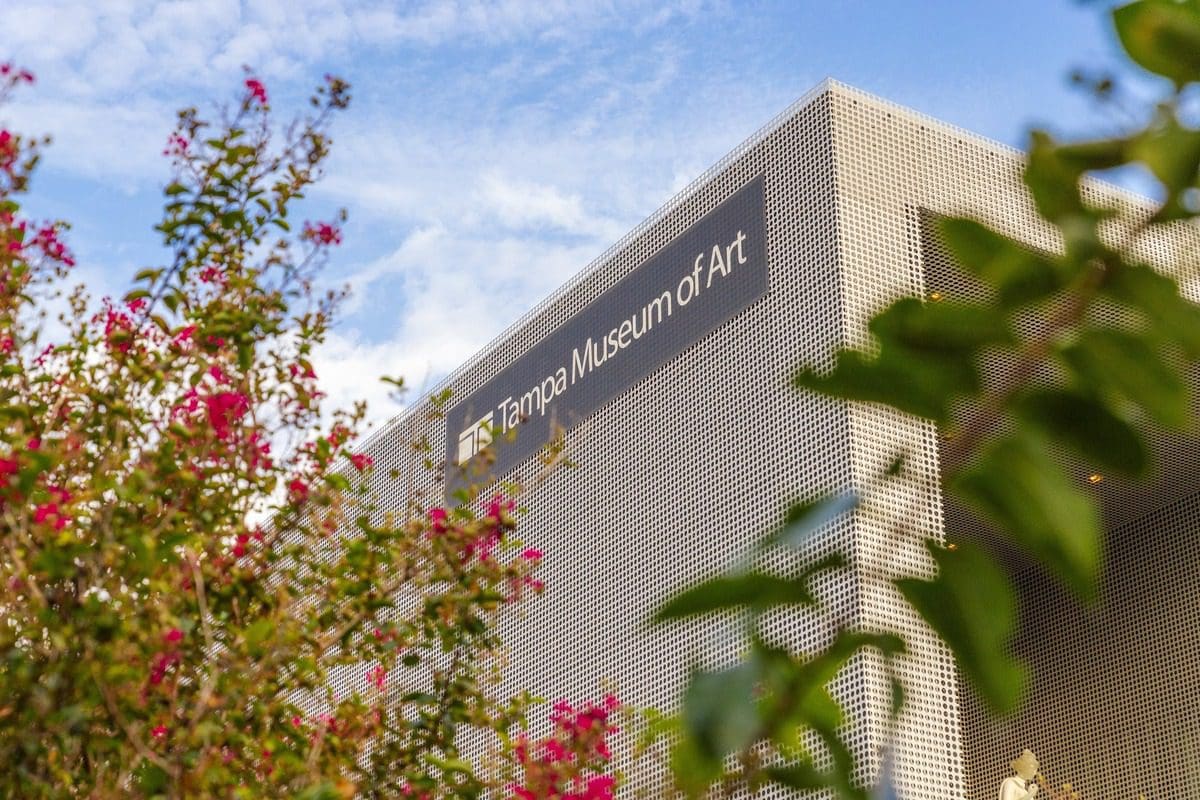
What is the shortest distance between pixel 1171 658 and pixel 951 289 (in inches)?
621

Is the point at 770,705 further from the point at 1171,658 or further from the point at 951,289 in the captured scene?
the point at 1171,658

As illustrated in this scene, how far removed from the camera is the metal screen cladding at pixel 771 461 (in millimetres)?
12266

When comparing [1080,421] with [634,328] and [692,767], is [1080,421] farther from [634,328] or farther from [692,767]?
[634,328]

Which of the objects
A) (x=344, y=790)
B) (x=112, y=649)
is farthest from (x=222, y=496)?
(x=344, y=790)

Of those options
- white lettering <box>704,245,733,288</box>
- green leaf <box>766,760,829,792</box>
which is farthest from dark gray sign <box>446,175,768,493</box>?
green leaf <box>766,760,829,792</box>

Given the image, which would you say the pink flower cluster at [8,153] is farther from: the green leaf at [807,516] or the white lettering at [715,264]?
the white lettering at [715,264]

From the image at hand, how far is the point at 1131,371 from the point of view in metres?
0.30

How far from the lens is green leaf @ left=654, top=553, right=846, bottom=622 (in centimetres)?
30

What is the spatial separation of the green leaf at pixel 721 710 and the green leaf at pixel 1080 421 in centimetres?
8

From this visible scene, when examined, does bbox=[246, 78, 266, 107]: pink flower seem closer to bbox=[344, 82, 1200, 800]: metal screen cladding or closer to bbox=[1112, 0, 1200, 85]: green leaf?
bbox=[1112, 0, 1200, 85]: green leaf

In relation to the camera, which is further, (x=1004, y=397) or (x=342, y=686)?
(x=342, y=686)

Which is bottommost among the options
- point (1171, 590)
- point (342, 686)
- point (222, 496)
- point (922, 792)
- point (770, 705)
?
point (770, 705)

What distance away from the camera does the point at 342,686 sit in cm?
1603

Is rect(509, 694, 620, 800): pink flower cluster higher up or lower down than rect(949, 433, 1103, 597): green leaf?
higher up
